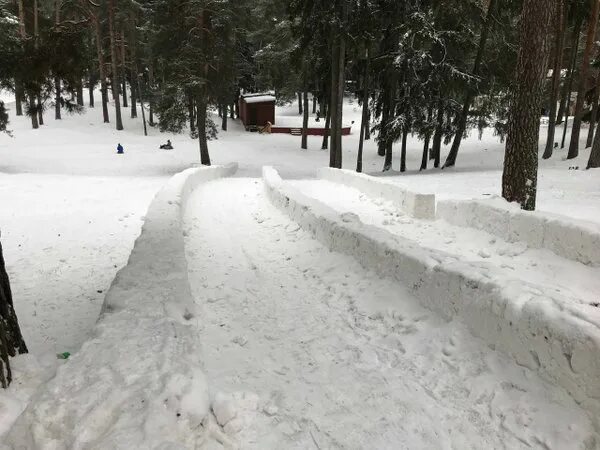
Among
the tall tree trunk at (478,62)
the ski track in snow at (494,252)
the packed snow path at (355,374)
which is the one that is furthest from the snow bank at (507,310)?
the tall tree trunk at (478,62)

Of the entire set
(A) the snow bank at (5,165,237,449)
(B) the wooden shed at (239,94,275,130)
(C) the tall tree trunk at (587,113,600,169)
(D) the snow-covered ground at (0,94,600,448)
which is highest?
(B) the wooden shed at (239,94,275,130)

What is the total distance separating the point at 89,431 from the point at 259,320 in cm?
260

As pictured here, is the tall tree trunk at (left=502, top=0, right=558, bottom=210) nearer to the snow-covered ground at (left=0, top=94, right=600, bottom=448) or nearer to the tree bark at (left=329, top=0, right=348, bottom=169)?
the snow-covered ground at (left=0, top=94, right=600, bottom=448)

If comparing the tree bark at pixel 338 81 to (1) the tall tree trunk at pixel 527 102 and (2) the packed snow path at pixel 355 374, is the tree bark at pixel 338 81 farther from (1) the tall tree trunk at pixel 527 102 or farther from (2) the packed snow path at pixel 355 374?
(2) the packed snow path at pixel 355 374

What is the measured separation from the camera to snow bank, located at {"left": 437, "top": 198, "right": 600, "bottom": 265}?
5.92 m

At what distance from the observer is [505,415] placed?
3000 mm

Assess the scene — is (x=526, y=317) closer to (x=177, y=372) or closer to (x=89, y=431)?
(x=177, y=372)

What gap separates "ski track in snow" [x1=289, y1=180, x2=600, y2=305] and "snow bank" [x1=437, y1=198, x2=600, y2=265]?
4.7 inches

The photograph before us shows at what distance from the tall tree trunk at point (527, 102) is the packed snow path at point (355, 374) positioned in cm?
396

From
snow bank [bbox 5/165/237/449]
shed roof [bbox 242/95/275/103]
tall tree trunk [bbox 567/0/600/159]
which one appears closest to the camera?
snow bank [bbox 5/165/237/449]

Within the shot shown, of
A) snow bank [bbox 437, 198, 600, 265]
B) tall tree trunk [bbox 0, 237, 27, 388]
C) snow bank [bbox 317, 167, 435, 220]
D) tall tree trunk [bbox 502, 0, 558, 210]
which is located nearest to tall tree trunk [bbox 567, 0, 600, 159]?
snow bank [bbox 317, 167, 435, 220]

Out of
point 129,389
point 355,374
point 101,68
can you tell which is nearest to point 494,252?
point 355,374

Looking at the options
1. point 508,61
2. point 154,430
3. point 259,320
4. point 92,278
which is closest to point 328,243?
point 259,320

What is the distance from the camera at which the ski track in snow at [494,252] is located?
5.33 metres
